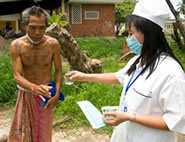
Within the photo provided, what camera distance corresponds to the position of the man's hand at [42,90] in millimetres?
4012

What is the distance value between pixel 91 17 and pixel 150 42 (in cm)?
1951

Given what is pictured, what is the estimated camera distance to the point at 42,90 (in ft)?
13.2

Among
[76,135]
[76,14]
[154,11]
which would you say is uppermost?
[154,11]

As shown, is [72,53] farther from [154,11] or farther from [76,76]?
[154,11]

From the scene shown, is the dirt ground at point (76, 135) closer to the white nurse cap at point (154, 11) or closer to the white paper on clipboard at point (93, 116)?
the white paper on clipboard at point (93, 116)

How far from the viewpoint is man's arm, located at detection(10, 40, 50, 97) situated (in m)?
4.03

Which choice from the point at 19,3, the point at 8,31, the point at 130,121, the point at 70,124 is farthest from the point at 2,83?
the point at 19,3

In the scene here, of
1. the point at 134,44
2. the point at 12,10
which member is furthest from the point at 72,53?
the point at 12,10

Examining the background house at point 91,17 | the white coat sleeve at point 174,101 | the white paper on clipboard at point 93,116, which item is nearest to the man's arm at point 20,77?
the white paper on clipboard at point 93,116

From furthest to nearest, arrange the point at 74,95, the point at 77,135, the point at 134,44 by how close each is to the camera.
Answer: the point at 74,95
the point at 77,135
the point at 134,44

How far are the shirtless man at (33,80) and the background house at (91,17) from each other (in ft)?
53.6

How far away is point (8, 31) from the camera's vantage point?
17062 millimetres

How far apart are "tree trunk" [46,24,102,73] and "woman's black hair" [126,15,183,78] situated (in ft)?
14.3

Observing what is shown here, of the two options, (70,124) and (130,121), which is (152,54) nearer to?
(130,121)
